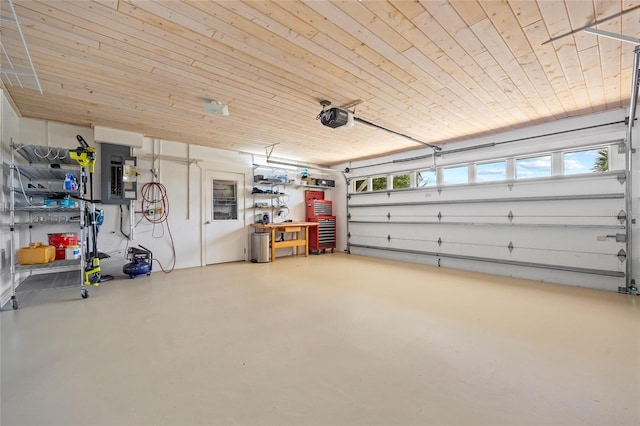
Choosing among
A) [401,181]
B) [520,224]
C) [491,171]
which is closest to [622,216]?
[520,224]

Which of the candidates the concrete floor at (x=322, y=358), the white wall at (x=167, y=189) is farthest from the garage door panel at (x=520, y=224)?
the white wall at (x=167, y=189)

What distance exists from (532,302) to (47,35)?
5783mm

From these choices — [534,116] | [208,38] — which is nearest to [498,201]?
[534,116]

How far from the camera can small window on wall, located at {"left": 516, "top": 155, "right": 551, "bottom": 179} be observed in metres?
4.48

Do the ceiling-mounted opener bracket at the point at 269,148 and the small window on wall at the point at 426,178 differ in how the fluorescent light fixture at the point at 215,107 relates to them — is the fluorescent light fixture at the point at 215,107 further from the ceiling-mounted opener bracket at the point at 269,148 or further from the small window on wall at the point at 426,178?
the small window on wall at the point at 426,178

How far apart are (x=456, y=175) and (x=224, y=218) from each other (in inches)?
209

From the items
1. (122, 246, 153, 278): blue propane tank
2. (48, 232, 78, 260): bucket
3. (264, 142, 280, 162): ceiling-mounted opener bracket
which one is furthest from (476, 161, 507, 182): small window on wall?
(48, 232, 78, 260): bucket

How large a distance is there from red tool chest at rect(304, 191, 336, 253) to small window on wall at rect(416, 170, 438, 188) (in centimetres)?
277

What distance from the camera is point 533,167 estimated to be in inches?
181

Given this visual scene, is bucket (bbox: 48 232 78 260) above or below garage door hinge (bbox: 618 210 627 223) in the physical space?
below

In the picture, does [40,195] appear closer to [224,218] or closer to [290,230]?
[224,218]

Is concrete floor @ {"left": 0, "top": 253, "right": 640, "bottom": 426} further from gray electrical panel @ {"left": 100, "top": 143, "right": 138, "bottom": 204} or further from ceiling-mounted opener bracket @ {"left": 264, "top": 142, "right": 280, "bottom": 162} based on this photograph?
ceiling-mounted opener bracket @ {"left": 264, "top": 142, "right": 280, "bottom": 162}

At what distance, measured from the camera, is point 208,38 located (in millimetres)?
2256

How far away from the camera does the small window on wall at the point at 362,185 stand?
7.50 meters
